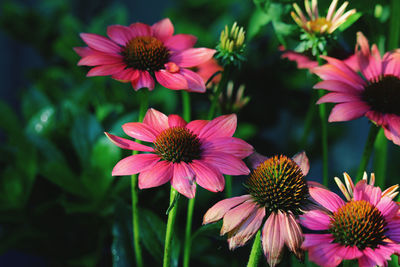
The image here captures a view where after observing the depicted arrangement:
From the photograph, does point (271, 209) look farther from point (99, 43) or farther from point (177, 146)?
point (99, 43)

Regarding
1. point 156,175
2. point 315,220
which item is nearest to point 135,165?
point 156,175

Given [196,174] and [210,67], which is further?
[210,67]

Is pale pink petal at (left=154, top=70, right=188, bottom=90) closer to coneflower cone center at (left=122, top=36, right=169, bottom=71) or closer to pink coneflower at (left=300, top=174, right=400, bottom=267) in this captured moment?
coneflower cone center at (left=122, top=36, right=169, bottom=71)

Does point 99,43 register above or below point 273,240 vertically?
above

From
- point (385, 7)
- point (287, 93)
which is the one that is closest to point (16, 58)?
point (287, 93)

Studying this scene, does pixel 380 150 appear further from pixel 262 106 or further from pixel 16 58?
pixel 16 58

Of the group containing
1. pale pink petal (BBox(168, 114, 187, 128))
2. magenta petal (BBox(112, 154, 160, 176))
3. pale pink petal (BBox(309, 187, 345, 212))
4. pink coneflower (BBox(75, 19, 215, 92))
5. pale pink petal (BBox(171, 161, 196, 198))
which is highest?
pink coneflower (BBox(75, 19, 215, 92))

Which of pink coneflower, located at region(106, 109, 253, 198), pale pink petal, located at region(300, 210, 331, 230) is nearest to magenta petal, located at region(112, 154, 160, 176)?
pink coneflower, located at region(106, 109, 253, 198)
